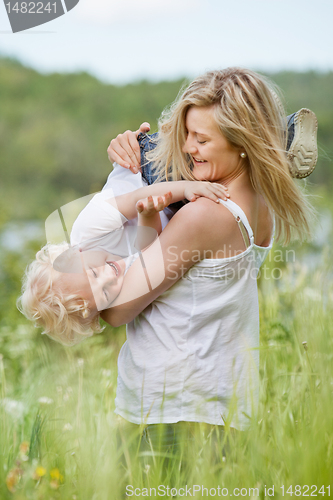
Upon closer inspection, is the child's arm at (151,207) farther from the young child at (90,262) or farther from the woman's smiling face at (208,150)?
the woman's smiling face at (208,150)

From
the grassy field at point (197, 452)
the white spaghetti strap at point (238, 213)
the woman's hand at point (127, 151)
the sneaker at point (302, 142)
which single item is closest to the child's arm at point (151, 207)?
the white spaghetti strap at point (238, 213)

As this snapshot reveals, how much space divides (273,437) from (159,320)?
1.83 feet

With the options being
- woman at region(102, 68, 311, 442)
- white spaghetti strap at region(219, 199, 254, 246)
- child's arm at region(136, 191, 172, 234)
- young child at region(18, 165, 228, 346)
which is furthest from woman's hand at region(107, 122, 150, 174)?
white spaghetti strap at region(219, 199, 254, 246)

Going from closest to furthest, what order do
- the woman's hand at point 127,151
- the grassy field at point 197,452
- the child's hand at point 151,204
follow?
1. the grassy field at point 197,452
2. the child's hand at point 151,204
3. the woman's hand at point 127,151

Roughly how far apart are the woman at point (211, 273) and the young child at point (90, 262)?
0.11 metres

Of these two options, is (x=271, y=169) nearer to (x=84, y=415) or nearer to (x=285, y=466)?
(x=285, y=466)

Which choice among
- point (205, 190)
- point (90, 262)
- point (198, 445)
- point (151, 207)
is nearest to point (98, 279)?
point (90, 262)

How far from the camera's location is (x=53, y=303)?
5.57ft

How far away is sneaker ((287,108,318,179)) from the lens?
1.67 meters

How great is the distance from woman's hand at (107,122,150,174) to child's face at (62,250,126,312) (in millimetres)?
352

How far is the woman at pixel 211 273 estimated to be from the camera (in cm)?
153

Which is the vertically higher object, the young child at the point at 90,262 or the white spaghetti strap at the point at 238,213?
the white spaghetti strap at the point at 238,213

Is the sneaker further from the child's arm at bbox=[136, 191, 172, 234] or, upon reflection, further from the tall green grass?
the tall green grass

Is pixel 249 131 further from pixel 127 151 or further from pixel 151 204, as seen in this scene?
pixel 127 151
